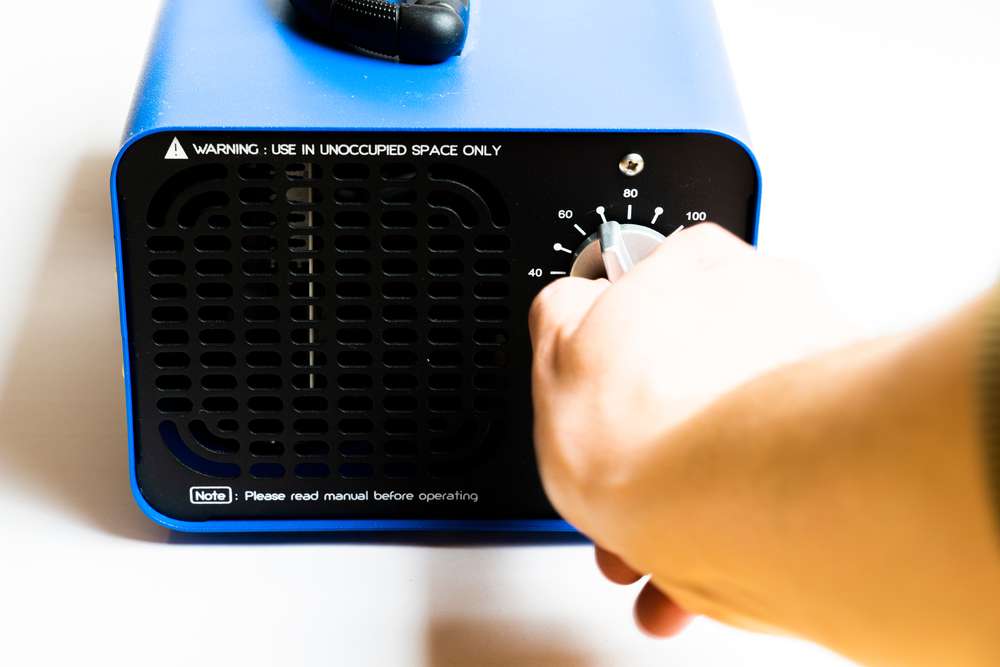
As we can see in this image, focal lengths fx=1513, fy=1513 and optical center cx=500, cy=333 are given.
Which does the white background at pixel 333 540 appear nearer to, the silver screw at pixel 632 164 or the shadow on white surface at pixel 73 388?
the shadow on white surface at pixel 73 388

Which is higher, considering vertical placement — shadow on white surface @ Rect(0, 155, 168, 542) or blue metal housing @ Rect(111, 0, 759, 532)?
blue metal housing @ Rect(111, 0, 759, 532)

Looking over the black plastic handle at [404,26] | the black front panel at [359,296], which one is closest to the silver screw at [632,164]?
the black front panel at [359,296]

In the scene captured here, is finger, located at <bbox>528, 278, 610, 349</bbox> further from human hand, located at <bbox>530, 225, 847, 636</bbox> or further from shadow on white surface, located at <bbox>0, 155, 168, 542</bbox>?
shadow on white surface, located at <bbox>0, 155, 168, 542</bbox>

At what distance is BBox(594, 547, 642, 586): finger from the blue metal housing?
7.0 inches

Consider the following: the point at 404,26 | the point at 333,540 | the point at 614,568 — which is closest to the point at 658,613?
the point at 614,568

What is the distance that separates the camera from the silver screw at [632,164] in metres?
0.76

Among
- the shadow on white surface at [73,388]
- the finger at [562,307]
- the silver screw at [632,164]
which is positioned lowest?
the shadow on white surface at [73,388]

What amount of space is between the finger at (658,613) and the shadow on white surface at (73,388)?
0.30m

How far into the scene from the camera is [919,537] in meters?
0.42

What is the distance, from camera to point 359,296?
31.0 inches

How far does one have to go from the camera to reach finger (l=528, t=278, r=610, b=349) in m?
0.59

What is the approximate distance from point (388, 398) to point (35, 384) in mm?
257

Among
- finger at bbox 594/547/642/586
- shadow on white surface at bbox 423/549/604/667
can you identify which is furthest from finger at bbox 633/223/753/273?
shadow on white surface at bbox 423/549/604/667

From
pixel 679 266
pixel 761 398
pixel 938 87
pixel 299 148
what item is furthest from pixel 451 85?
pixel 938 87
